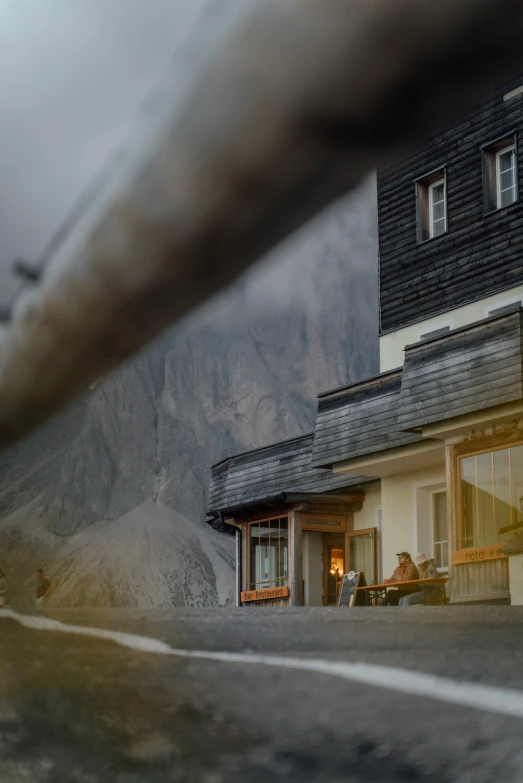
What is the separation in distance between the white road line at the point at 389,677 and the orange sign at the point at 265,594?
18.3m

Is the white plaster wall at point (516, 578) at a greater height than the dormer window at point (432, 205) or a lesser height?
lesser

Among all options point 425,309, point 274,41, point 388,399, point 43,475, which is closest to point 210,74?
point 274,41

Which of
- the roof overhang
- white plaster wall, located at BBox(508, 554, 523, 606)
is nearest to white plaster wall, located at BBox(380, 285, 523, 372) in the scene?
the roof overhang

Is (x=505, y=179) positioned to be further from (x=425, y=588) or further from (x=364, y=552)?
(x=425, y=588)

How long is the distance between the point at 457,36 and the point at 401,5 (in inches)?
0.7

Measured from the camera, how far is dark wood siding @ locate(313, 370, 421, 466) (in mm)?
16031

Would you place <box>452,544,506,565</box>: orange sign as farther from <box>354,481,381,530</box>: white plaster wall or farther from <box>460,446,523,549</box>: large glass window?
<box>354,481,381,530</box>: white plaster wall

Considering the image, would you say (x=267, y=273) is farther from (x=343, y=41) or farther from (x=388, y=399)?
(x=388, y=399)

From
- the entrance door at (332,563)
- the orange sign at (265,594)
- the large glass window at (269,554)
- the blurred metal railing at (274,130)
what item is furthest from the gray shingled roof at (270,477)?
the blurred metal railing at (274,130)

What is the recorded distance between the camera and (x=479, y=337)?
14.3 metres

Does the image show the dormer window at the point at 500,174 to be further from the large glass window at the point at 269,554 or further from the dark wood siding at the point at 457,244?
the large glass window at the point at 269,554

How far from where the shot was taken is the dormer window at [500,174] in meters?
16.7

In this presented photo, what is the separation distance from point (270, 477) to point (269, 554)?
1.50m

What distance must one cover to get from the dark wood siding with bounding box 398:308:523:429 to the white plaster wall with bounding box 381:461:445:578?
212cm
